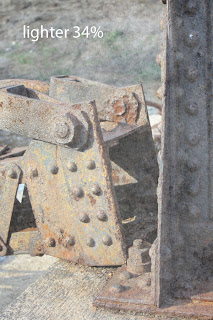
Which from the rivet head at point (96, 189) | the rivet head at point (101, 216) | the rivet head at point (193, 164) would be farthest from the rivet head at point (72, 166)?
the rivet head at point (193, 164)

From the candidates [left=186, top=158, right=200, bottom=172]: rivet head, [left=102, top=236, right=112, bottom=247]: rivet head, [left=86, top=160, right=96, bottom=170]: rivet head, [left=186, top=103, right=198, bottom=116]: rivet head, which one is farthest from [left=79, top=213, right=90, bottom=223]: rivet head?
[left=186, top=103, right=198, bottom=116]: rivet head

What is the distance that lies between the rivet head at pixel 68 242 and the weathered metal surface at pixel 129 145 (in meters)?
Result: 0.31

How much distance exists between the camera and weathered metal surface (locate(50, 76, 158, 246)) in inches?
98.7

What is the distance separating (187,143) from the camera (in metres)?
1.83

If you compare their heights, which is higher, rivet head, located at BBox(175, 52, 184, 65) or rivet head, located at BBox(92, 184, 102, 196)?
rivet head, located at BBox(175, 52, 184, 65)

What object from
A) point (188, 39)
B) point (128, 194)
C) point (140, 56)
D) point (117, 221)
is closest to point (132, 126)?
point (128, 194)

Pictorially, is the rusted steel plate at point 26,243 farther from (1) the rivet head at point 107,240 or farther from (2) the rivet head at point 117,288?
(2) the rivet head at point 117,288

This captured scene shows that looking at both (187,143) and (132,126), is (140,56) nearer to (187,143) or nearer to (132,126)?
(132,126)

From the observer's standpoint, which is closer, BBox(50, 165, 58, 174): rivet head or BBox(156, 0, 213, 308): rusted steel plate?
BBox(156, 0, 213, 308): rusted steel plate

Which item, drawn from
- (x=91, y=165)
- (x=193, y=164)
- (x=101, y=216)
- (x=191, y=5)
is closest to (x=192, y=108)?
(x=193, y=164)

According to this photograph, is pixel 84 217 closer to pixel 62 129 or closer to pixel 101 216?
pixel 101 216

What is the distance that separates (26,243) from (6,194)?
0.87 feet

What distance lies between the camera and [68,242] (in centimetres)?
224

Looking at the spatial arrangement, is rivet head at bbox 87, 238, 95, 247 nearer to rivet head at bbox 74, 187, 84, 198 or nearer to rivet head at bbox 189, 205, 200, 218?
rivet head at bbox 74, 187, 84, 198
